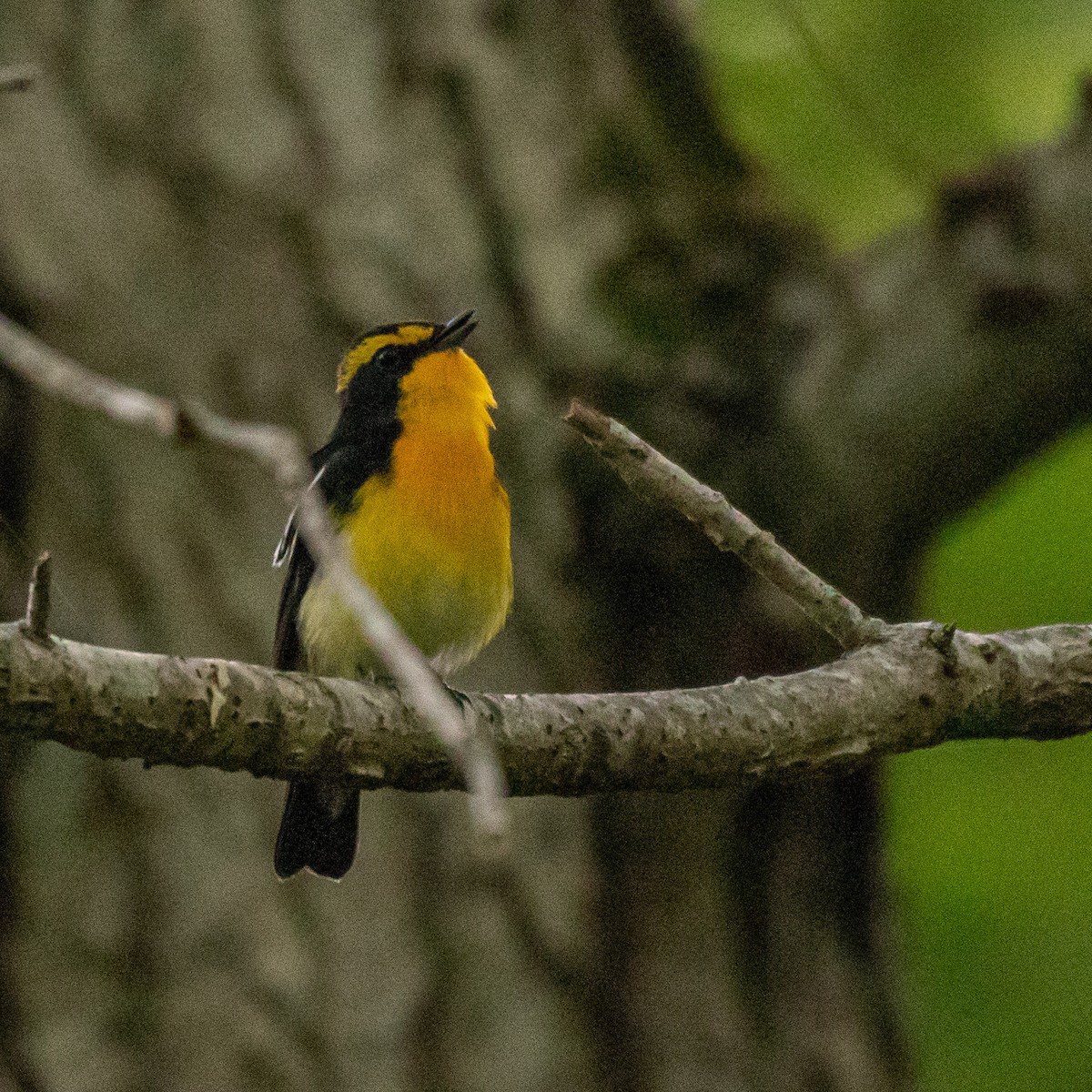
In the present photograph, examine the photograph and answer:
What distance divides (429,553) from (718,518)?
1.28 m

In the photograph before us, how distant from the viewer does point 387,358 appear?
14.1 feet

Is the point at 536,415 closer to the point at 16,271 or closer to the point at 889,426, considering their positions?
the point at 889,426

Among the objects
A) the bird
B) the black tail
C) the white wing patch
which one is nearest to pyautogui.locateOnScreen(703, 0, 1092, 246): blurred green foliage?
the bird

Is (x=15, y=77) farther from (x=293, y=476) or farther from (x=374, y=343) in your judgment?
(x=374, y=343)

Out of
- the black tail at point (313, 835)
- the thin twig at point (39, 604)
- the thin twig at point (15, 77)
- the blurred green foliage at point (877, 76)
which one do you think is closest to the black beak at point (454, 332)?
the black tail at point (313, 835)

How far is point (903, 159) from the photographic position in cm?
462

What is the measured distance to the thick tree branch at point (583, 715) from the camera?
6.98 ft

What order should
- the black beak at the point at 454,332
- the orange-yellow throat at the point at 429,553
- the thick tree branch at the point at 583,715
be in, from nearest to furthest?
the thick tree branch at the point at 583,715
the orange-yellow throat at the point at 429,553
the black beak at the point at 454,332

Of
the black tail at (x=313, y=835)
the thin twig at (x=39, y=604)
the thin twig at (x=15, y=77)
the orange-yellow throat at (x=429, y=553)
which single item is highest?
the orange-yellow throat at (x=429, y=553)

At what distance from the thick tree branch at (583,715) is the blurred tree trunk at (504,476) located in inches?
56.4

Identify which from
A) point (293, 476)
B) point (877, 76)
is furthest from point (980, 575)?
point (293, 476)

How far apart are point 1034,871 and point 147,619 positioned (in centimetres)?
364

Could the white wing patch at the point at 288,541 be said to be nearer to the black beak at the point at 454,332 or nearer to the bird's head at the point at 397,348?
the bird's head at the point at 397,348

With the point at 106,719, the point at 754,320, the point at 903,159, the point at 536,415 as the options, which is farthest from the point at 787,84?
the point at 106,719
